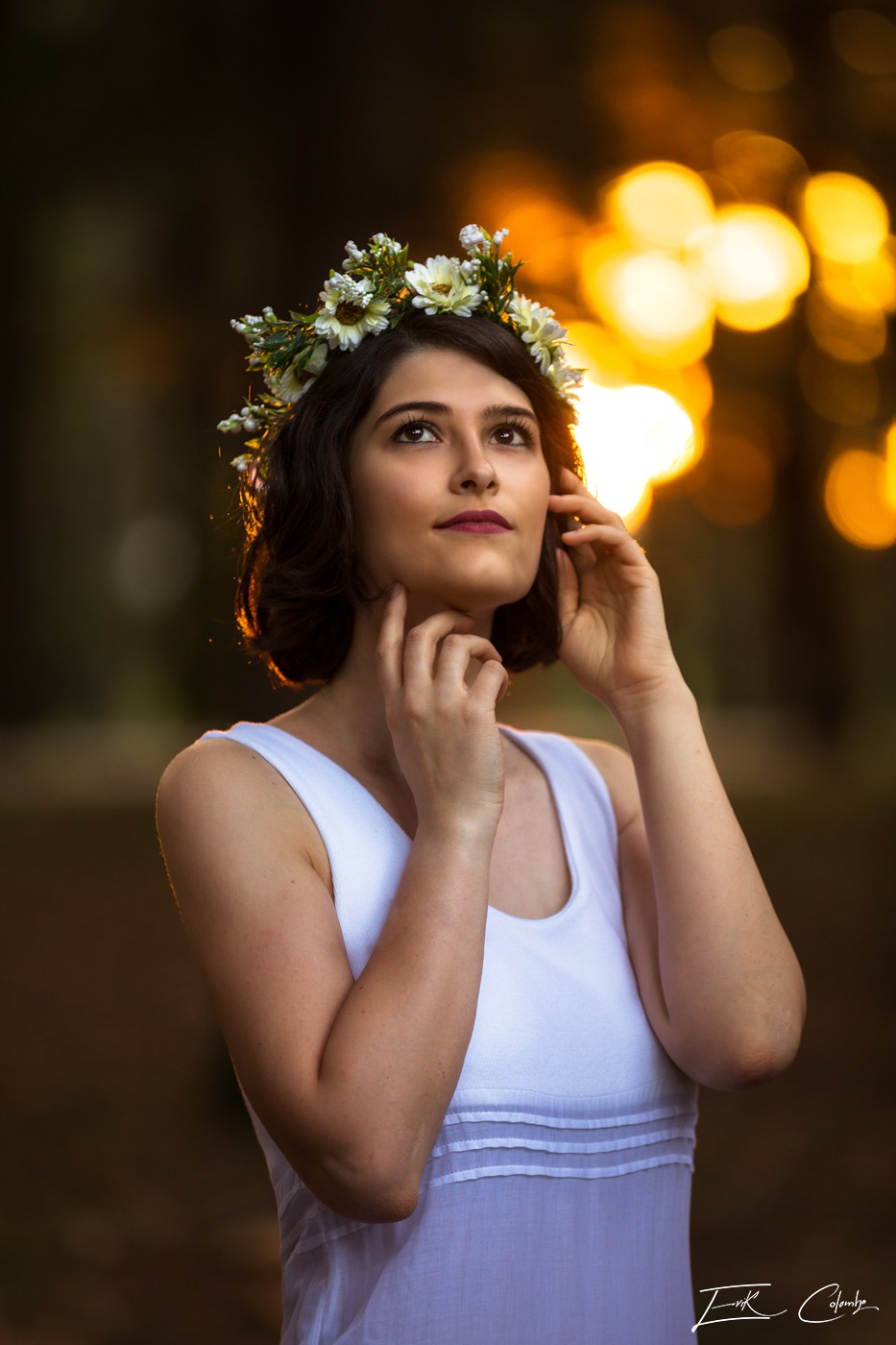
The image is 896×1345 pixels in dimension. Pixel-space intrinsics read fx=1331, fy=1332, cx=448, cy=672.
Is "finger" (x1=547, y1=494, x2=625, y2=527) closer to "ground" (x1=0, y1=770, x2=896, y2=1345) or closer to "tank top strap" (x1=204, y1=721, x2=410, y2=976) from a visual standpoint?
"tank top strap" (x1=204, y1=721, x2=410, y2=976)

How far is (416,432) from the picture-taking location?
2396mm

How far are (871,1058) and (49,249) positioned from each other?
8978 mm

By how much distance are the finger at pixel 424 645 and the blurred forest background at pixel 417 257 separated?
79cm

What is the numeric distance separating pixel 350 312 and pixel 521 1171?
1.56 metres

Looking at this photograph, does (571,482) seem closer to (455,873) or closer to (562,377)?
(562,377)

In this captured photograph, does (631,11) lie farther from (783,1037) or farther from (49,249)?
(783,1037)

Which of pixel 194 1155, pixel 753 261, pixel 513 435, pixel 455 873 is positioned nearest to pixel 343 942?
pixel 455 873

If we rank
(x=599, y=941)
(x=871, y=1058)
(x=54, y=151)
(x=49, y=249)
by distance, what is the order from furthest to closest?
(x=49, y=249)
(x=54, y=151)
(x=871, y=1058)
(x=599, y=941)

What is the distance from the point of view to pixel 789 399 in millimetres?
11828

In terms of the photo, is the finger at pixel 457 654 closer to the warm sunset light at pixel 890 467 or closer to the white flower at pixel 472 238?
the white flower at pixel 472 238

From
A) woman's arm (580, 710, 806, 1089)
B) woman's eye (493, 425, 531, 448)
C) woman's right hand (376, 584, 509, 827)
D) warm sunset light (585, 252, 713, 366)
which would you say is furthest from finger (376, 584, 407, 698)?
warm sunset light (585, 252, 713, 366)

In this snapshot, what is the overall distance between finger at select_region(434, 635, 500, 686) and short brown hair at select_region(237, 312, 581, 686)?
285mm

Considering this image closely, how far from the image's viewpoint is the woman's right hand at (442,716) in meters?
2.08

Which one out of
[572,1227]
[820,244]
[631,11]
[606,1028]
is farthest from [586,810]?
[820,244]
